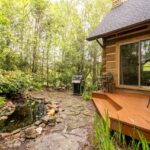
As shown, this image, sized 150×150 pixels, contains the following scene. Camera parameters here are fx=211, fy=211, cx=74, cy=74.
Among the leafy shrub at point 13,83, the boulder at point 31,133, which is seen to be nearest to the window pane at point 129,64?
the boulder at point 31,133

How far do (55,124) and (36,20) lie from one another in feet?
27.6

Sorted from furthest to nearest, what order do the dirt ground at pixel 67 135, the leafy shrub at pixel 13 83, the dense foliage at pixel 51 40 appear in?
the dense foliage at pixel 51 40 < the leafy shrub at pixel 13 83 < the dirt ground at pixel 67 135

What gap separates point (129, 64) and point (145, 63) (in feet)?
2.07

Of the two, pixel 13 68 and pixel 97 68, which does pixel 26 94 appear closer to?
pixel 13 68

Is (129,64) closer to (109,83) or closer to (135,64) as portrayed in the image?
(135,64)

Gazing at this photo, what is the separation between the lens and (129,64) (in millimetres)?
6625

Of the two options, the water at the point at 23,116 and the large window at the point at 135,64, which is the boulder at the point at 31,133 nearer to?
the water at the point at 23,116

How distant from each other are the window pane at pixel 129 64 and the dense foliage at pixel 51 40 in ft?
16.4

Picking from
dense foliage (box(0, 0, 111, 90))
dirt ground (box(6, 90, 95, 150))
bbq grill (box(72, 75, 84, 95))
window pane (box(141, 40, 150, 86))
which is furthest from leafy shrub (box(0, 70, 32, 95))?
window pane (box(141, 40, 150, 86))

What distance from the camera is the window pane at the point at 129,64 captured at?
6.38 metres

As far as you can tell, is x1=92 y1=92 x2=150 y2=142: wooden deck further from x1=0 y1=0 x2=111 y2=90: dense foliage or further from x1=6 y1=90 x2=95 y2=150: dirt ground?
x1=0 y1=0 x2=111 y2=90: dense foliage

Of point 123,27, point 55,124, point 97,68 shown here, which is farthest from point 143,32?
point 97,68

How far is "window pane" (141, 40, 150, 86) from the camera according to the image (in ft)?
19.6

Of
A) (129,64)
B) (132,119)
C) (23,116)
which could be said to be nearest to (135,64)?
(129,64)
